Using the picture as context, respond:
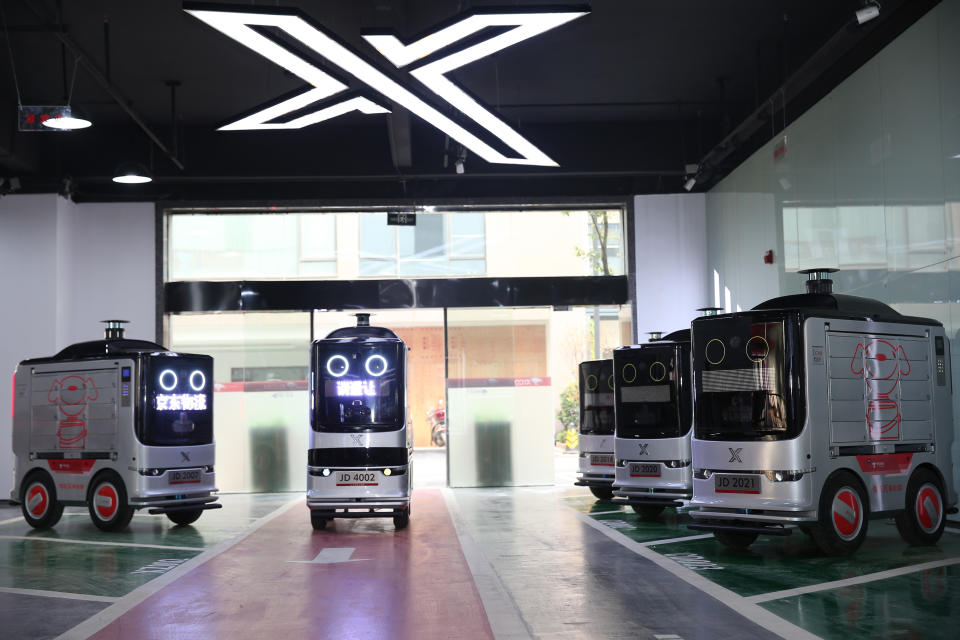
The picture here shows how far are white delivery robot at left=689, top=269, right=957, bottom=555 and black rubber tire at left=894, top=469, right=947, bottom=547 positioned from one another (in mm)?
12

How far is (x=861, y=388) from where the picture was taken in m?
8.88

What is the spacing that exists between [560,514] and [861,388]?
15.7ft

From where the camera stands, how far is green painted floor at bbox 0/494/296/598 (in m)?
7.99

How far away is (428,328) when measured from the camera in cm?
1753

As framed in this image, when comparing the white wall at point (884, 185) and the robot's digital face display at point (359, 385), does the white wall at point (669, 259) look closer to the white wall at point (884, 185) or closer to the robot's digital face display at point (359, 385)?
the white wall at point (884, 185)

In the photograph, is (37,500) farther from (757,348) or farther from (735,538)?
(757,348)

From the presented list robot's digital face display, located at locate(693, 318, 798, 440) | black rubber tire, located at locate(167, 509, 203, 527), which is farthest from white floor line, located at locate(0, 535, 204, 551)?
robot's digital face display, located at locate(693, 318, 798, 440)

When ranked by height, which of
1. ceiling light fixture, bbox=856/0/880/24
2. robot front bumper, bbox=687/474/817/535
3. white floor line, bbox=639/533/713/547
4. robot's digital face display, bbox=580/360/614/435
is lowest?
white floor line, bbox=639/533/713/547

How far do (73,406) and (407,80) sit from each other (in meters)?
6.25

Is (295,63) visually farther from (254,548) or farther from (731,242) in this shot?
(731,242)

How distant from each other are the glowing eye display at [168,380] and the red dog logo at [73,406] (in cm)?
79

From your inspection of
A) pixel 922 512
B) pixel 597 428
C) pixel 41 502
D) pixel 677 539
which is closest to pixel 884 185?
pixel 922 512

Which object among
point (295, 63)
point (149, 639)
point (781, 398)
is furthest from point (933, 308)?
point (149, 639)

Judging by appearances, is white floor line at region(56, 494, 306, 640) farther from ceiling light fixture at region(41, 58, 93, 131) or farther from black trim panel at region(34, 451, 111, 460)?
ceiling light fixture at region(41, 58, 93, 131)
